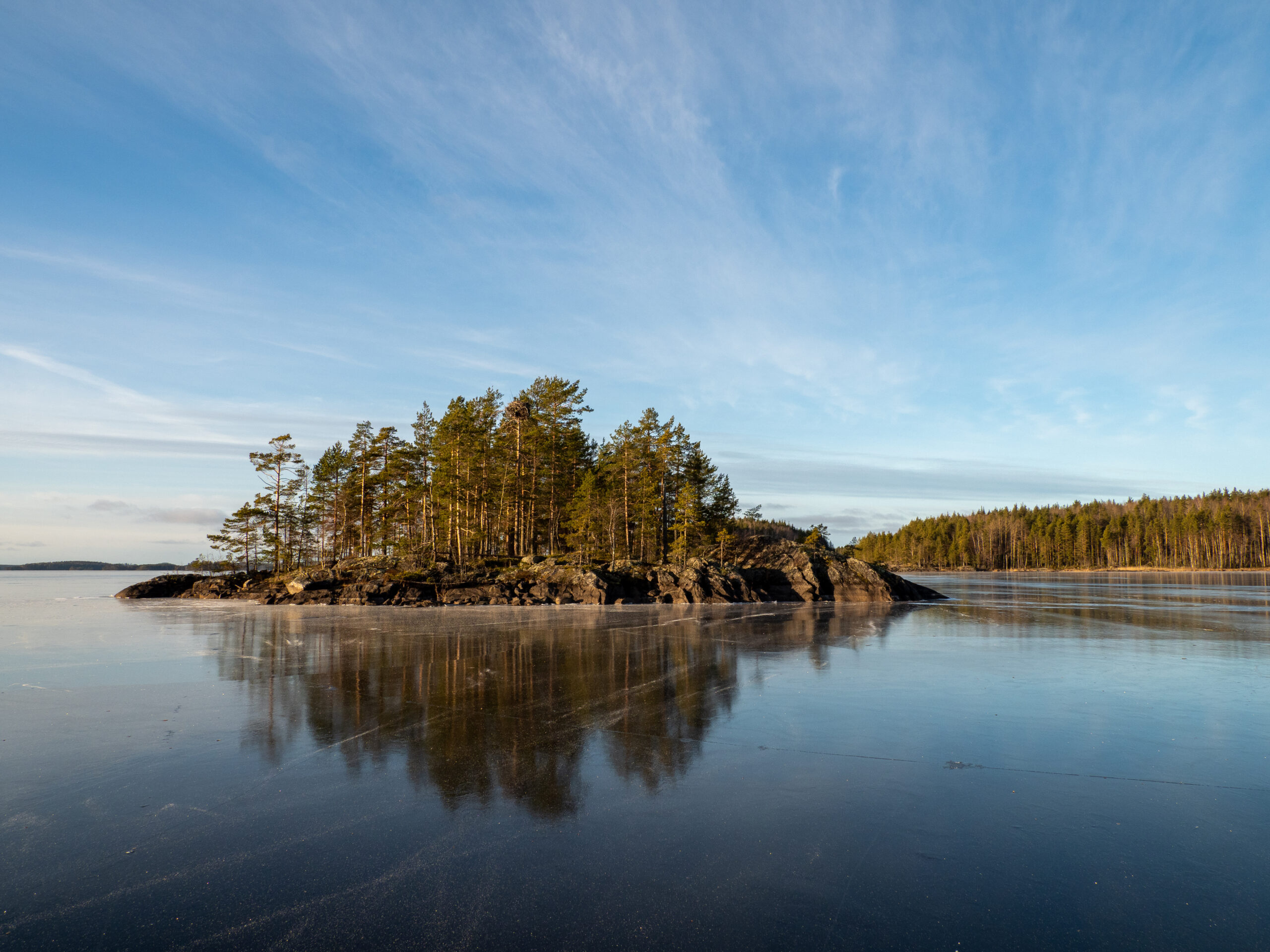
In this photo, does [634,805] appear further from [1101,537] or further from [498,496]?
[1101,537]

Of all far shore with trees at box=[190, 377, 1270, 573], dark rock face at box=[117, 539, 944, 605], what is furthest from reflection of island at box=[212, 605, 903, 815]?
far shore with trees at box=[190, 377, 1270, 573]

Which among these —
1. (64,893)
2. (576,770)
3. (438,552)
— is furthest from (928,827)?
(438,552)

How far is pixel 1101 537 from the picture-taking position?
451 ft

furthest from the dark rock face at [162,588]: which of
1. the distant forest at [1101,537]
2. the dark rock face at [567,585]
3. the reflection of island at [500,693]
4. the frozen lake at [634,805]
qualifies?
the distant forest at [1101,537]

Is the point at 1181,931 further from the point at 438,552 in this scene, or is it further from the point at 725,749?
the point at 438,552

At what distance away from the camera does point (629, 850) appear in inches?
218

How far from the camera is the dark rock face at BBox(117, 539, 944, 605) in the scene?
40.6 m

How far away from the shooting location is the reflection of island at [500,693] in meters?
7.86

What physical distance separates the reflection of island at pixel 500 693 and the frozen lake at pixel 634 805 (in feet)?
0.30

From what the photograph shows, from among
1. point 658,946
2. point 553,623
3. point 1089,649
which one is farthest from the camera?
point 553,623

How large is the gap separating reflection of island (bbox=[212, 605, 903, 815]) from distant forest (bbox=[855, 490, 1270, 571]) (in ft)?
478

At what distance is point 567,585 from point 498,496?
1297cm

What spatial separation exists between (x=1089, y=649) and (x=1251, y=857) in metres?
14.9

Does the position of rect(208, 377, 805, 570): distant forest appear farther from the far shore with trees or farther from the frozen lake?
the frozen lake
